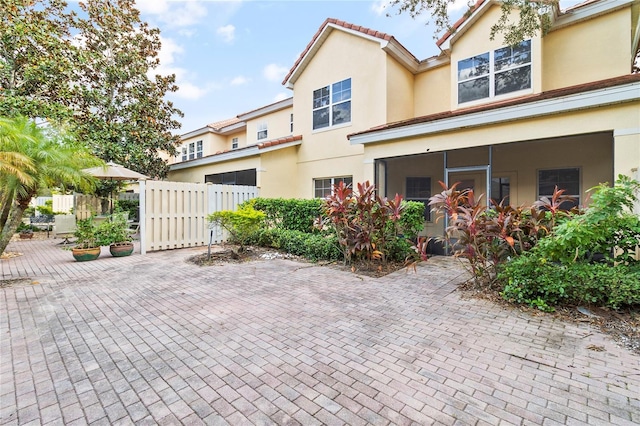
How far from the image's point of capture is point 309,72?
13078mm

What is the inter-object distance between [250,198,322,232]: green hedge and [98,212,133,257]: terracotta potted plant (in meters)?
3.91

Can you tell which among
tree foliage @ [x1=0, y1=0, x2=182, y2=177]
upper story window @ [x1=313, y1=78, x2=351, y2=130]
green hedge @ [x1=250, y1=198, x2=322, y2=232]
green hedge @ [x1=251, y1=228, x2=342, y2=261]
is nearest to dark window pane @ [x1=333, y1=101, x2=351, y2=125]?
upper story window @ [x1=313, y1=78, x2=351, y2=130]

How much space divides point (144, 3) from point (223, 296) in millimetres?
17801

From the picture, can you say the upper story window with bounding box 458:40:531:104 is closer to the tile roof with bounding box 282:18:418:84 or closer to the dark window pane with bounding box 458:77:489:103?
the dark window pane with bounding box 458:77:489:103

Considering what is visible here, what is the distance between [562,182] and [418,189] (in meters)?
4.79

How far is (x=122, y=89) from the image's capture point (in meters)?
15.5

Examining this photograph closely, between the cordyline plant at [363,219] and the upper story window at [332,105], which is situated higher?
the upper story window at [332,105]

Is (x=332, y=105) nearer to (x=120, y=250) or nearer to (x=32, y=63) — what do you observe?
(x=120, y=250)

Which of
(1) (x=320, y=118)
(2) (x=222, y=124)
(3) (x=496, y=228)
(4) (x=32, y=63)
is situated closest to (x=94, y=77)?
(4) (x=32, y=63)

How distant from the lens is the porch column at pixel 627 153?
19.2ft

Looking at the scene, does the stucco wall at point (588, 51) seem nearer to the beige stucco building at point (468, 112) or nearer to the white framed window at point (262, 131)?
the beige stucco building at point (468, 112)

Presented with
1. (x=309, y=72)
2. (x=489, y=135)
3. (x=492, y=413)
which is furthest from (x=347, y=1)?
(x=492, y=413)

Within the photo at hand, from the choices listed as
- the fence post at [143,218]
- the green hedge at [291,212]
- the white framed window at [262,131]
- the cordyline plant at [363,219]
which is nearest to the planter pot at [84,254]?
the fence post at [143,218]

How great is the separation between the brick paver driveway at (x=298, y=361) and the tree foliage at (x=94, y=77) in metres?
11.3
